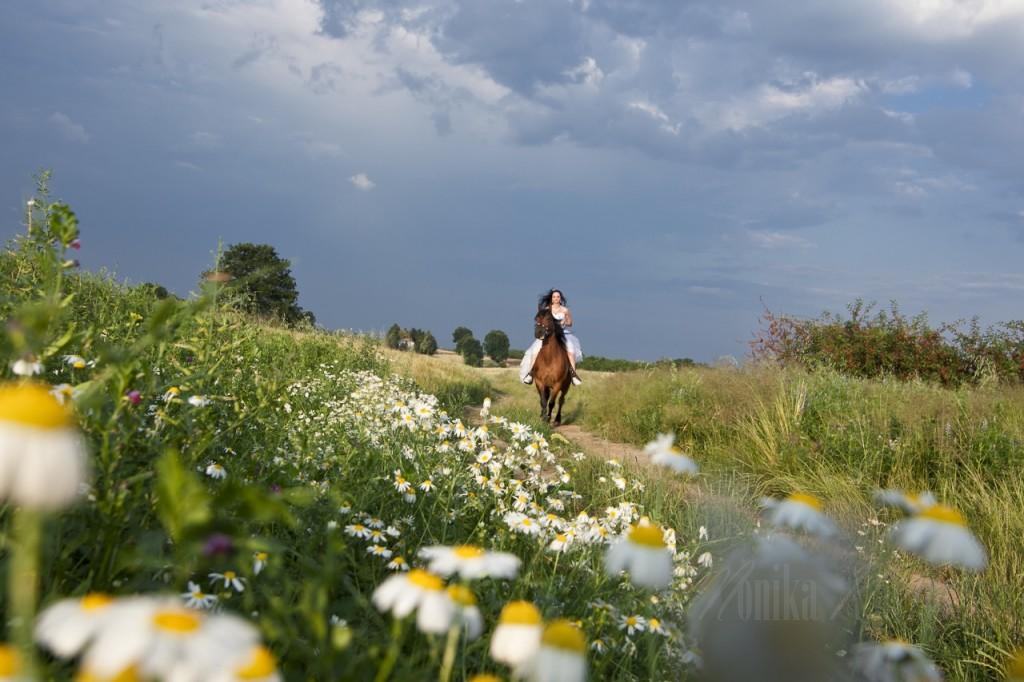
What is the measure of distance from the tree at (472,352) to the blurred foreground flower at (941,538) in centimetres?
3050

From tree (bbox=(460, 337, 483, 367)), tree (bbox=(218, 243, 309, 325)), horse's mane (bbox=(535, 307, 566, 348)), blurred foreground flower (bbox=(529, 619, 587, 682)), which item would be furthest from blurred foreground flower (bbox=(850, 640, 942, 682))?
Answer: tree (bbox=(460, 337, 483, 367))

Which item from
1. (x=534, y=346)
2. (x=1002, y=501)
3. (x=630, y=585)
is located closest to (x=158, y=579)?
(x=630, y=585)

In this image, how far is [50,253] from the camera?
217 cm

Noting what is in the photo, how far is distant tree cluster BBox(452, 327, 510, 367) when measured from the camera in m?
32.9

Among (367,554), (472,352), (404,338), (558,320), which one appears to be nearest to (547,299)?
(558,320)

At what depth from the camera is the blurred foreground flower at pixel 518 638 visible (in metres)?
1.07

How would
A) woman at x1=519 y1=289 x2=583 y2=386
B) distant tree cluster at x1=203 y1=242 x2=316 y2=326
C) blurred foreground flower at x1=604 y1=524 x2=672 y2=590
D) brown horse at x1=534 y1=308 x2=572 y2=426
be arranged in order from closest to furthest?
blurred foreground flower at x1=604 y1=524 x2=672 y2=590
brown horse at x1=534 y1=308 x2=572 y2=426
woman at x1=519 y1=289 x2=583 y2=386
distant tree cluster at x1=203 y1=242 x2=316 y2=326

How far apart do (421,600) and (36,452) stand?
56 cm

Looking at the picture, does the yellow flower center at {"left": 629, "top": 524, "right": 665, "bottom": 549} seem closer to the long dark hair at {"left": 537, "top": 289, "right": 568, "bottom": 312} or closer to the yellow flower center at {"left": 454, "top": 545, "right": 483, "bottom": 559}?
the yellow flower center at {"left": 454, "top": 545, "right": 483, "bottom": 559}

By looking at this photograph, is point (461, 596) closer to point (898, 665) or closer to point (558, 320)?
point (898, 665)

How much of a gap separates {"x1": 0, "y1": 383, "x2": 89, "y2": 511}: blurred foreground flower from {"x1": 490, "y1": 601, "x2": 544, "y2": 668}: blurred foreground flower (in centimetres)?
62

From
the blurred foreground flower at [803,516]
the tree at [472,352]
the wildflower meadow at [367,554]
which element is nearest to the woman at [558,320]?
the wildflower meadow at [367,554]

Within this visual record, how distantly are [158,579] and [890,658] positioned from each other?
6.52 ft

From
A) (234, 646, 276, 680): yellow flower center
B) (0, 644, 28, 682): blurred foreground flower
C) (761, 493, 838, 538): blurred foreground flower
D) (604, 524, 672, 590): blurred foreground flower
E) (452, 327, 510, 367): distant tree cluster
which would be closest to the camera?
(0, 644, 28, 682): blurred foreground flower
